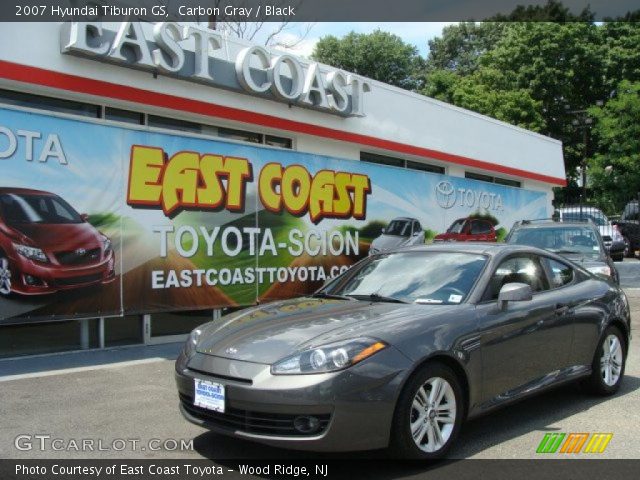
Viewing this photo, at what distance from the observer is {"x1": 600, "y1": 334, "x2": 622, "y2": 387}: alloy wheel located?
619cm

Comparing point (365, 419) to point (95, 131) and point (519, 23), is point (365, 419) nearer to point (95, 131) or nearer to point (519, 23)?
point (95, 131)

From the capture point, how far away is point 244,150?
10266 millimetres

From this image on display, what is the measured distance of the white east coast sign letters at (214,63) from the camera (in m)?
10.0

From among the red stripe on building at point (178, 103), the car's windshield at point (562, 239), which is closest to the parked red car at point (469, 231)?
the red stripe on building at point (178, 103)

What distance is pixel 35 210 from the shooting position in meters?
7.80

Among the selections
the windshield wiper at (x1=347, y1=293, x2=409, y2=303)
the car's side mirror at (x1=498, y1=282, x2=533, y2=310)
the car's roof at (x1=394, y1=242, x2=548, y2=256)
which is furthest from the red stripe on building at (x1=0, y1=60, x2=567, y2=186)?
the car's side mirror at (x1=498, y1=282, x2=533, y2=310)

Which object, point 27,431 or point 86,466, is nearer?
point 86,466

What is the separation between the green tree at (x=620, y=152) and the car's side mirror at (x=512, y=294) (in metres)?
28.8

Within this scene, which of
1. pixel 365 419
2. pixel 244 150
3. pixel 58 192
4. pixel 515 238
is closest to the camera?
pixel 365 419

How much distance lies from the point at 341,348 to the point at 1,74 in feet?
24.1

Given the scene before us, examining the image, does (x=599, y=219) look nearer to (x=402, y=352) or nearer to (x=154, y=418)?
(x=154, y=418)

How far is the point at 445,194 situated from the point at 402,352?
36.5 feet

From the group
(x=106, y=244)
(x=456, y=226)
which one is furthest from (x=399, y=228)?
(x=106, y=244)

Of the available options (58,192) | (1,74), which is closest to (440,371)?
(58,192)
